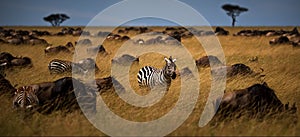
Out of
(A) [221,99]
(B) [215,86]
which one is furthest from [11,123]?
(B) [215,86]

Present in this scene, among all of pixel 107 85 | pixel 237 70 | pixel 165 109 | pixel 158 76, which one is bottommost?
pixel 165 109

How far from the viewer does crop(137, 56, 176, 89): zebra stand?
30.2 ft

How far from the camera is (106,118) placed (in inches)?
280

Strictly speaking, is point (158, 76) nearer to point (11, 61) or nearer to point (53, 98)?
point (53, 98)

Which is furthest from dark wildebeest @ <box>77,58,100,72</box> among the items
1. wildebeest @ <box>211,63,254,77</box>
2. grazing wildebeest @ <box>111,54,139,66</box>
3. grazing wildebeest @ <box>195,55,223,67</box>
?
wildebeest @ <box>211,63,254,77</box>

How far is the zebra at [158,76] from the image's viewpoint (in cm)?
920

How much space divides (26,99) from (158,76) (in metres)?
4.21

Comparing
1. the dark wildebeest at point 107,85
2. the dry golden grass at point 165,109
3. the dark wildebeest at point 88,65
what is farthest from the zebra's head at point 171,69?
the dark wildebeest at point 88,65

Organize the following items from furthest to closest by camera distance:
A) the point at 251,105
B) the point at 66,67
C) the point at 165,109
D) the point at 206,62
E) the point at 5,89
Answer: the point at 206,62
the point at 66,67
the point at 5,89
the point at 165,109
the point at 251,105

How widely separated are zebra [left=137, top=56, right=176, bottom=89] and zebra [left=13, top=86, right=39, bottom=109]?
380cm

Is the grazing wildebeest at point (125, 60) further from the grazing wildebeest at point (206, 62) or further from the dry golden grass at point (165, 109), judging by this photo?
the grazing wildebeest at point (206, 62)

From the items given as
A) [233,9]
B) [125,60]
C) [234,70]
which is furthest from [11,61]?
[233,9]

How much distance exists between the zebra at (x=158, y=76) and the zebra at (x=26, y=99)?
3.80 metres

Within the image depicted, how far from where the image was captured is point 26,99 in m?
Result: 7.34
